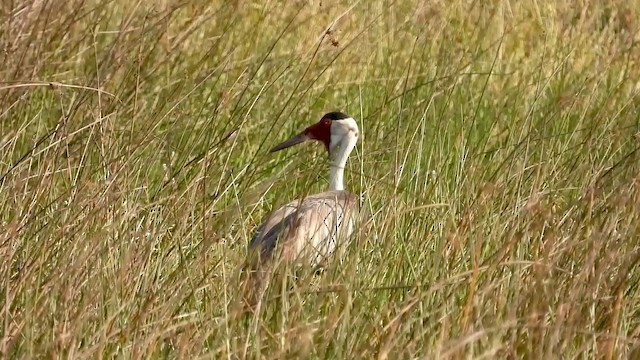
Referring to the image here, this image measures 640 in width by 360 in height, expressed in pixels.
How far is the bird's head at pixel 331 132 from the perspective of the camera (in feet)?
17.4

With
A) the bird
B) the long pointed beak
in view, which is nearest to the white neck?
the bird

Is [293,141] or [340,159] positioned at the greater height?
[293,141]

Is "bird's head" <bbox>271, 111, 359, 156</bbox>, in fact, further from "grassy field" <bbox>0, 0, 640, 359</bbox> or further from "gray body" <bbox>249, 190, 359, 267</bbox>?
"gray body" <bbox>249, 190, 359, 267</bbox>

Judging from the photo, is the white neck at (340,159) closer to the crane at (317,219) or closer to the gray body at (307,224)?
the crane at (317,219)

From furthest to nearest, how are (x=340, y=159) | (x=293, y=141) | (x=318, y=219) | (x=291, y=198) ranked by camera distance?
(x=340, y=159)
(x=293, y=141)
(x=291, y=198)
(x=318, y=219)

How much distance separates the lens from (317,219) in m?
4.63

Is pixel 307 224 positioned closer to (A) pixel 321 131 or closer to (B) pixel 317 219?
(B) pixel 317 219

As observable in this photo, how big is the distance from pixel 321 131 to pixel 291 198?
52 cm

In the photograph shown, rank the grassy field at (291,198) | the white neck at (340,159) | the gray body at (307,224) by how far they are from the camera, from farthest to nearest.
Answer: the white neck at (340,159)
the gray body at (307,224)
the grassy field at (291,198)

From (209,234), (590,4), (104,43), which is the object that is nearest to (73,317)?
(209,234)

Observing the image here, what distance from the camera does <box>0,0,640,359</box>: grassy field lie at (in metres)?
3.07

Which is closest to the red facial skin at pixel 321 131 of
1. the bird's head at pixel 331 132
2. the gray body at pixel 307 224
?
the bird's head at pixel 331 132

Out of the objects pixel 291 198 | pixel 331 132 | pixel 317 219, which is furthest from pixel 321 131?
pixel 317 219

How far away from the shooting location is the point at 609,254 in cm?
313
